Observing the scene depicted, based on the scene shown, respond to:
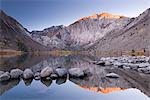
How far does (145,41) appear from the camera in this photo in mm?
87375

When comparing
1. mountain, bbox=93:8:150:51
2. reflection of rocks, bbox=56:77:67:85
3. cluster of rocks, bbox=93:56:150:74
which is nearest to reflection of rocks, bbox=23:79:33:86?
reflection of rocks, bbox=56:77:67:85

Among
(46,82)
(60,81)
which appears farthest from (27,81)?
(60,81)

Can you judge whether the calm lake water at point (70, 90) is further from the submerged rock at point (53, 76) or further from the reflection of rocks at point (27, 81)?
the submerged rock at point (53, 76)

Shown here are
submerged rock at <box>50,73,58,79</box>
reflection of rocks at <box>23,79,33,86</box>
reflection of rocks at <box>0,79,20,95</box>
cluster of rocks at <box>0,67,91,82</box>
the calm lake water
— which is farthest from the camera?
submerged rock at <box>50,73,58,79</box>

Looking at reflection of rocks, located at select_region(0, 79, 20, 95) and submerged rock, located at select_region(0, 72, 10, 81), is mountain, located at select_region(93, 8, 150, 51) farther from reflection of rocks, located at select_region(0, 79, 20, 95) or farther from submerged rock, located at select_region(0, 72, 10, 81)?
reflection of rocks, located at select_region(0, 79, 20, 95)

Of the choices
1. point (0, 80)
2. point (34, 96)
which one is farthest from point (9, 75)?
point (34, 96)

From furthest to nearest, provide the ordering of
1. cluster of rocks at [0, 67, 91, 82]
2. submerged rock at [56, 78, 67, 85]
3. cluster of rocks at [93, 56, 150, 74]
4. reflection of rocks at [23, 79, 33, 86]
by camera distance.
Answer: cluster of rocks at [93, 56, 150, 74] → cluster of rocks at [0, 67, 91, 82] → submerged rock at [56, 78, 67, 85] → reflection of rocks at [23, 79, 33, 86]

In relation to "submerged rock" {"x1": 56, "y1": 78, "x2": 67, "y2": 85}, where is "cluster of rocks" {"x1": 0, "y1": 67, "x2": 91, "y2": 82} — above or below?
above

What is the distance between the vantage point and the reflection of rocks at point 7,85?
8.89 m

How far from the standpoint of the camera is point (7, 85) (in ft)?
32.6

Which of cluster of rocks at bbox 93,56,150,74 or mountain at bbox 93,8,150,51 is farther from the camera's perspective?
mountain at bbox 93,8,150,51

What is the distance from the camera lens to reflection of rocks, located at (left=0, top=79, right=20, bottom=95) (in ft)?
29.2

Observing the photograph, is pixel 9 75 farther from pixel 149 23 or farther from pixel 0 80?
pixel 149 23

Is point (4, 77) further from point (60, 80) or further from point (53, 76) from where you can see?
point (60, 80)
